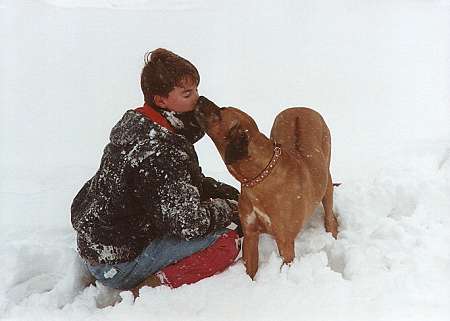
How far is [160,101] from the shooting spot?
2436 millimetres

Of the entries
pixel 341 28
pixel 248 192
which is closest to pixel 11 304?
pixel 248 192

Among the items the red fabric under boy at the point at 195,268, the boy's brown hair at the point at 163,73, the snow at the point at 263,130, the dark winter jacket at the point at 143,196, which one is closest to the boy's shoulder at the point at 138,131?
the dark winter jacket at the point at 143,196

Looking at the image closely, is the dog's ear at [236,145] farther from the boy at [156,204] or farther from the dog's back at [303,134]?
the dog's back at [303,134]

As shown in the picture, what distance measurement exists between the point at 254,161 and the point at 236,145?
0.10m

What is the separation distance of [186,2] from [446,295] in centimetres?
267

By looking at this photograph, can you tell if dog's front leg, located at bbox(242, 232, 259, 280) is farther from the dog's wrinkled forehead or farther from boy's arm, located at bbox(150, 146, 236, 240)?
the dog's wrinkled forehead

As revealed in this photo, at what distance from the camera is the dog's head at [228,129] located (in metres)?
2.27

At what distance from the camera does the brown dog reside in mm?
2295

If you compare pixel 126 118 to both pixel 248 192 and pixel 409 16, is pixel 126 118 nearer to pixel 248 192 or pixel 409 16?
pixel 248 192

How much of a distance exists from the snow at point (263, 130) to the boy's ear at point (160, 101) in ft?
2.38

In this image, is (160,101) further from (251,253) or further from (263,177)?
(251,253)

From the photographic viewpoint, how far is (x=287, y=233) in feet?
7.86

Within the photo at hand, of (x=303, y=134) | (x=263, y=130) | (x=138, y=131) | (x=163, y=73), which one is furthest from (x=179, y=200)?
(x=263, y=130)

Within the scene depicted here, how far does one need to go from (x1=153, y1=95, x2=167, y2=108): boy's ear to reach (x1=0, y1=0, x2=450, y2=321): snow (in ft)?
2.38
